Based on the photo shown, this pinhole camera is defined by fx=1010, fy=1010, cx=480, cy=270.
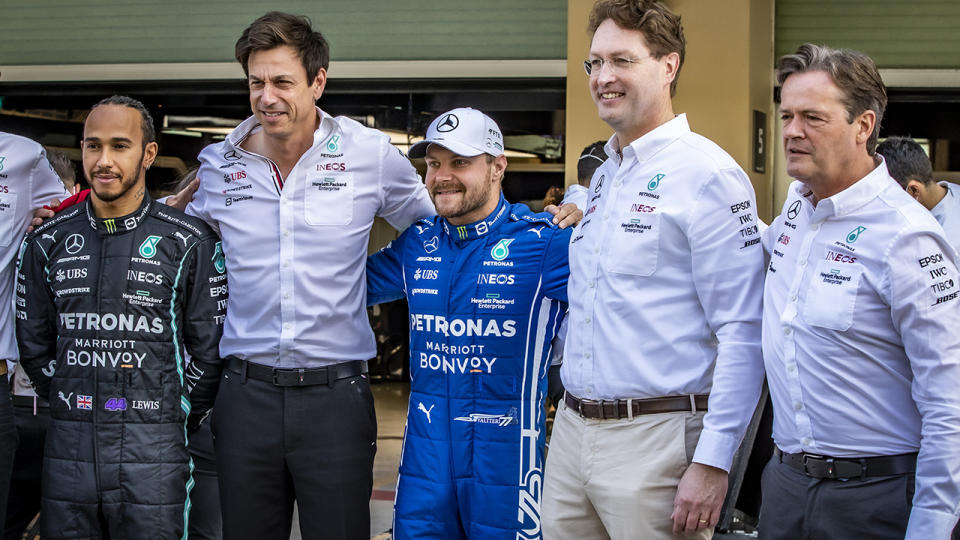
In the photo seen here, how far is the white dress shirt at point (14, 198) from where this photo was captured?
3377mm

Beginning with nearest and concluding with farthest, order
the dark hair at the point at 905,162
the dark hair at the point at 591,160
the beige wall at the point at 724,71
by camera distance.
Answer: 1. the dark hair at the point at 905,162
2. the dark hair at the point at 591,160
3. the beige wall at the point at 724,71

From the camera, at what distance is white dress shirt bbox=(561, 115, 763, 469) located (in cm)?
230

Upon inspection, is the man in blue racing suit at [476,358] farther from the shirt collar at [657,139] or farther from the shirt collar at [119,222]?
the shirt collar at [119,222]

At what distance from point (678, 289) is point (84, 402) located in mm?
1822

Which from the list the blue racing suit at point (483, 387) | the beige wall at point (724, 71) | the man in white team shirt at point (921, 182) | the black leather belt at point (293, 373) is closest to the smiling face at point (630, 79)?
the blue racing suit at point (483, 387)

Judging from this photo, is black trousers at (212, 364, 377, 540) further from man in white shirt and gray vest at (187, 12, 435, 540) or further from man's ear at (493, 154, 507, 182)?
man's ear at (493, 154, 507, 182)

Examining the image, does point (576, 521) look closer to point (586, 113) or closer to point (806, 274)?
point (806, 274)

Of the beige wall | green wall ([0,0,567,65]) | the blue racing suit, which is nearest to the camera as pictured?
the blue racing suit

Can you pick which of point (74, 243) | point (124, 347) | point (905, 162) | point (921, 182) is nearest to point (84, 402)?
point (124, 347)

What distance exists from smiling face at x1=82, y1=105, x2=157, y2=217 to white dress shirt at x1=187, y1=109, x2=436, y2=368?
241mm

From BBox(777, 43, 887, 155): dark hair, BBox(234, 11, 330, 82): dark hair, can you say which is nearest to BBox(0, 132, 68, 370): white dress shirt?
BBox(234, 11, 330, 82): dark hair

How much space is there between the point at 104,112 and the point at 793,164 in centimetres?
207

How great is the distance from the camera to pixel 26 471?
3.91 metres

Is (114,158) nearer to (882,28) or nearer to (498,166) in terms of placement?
(498,166)
